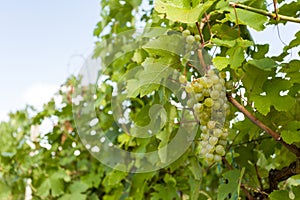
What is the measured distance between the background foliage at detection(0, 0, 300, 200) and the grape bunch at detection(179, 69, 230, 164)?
0.12 ft

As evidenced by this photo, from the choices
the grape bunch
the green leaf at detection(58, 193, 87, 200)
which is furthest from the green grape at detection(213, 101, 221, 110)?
the green leaf at detection(58, 193, 87, 200)

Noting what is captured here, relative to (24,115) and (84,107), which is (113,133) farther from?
(24,115)

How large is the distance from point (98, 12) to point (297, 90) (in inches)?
48.0

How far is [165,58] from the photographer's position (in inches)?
30.0

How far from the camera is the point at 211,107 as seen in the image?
2.28 ft

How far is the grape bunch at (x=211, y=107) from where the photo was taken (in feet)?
2.23

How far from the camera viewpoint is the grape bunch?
681mm

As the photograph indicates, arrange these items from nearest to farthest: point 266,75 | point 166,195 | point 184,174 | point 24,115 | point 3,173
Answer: point 266,75, point 166,195, point 184,174, point 3,173, point 24,115

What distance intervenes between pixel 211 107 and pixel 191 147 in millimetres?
336

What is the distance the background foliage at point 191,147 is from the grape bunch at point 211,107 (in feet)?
0.12

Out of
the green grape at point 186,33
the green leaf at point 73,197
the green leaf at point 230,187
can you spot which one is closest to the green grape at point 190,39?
the green grape at point 186,33

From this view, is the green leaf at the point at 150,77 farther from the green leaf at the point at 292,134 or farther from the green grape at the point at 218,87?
the green leaf at the point at 292,134

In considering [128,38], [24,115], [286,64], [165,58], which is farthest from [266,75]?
[24,115]

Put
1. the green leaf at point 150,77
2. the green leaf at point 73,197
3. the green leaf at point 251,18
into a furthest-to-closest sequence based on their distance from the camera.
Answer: the green leaf at point 73,197 < the green leaf at point 150,77 < the green leaf at point 251,18
